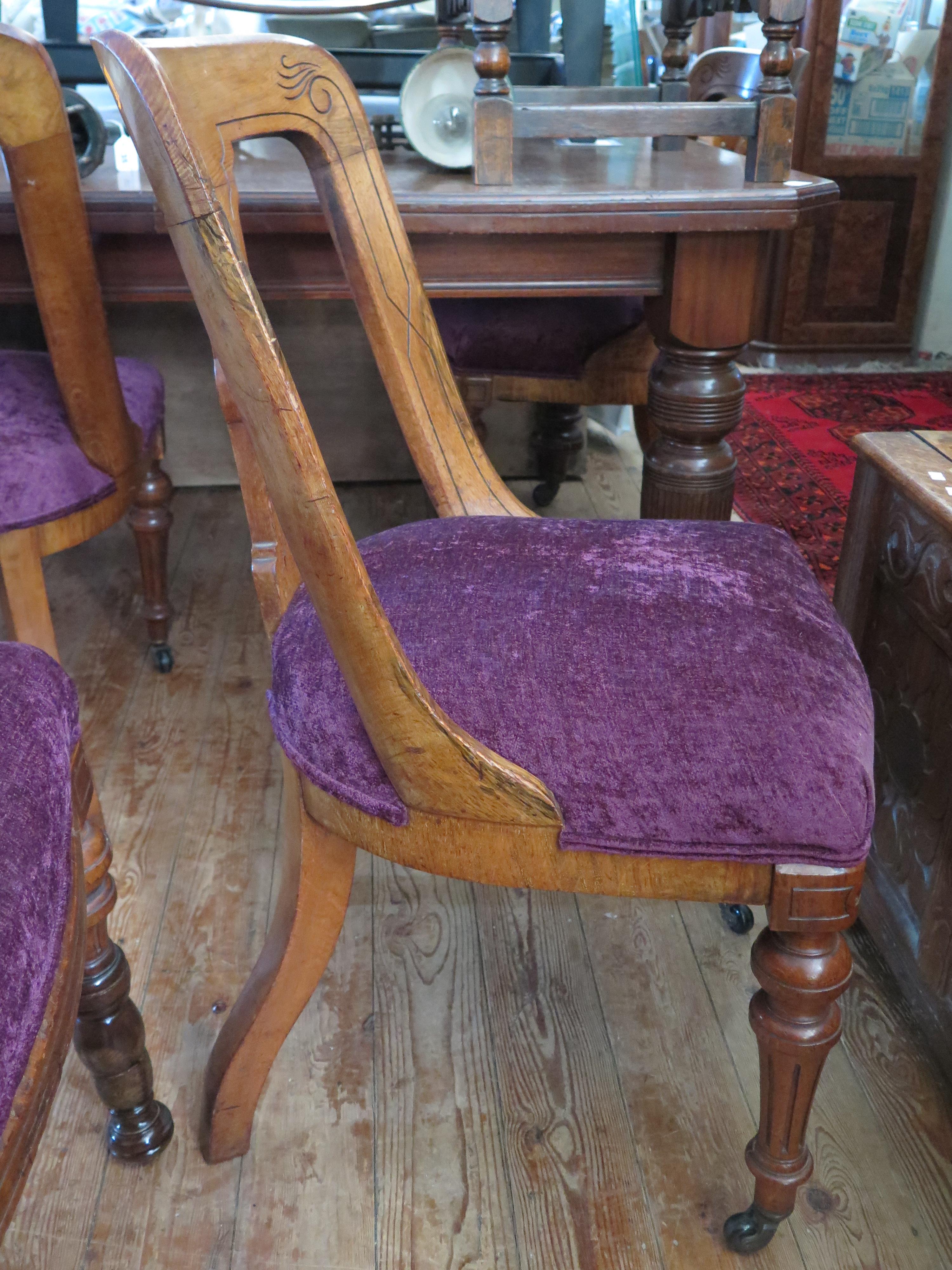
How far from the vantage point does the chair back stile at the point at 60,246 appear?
1.11m

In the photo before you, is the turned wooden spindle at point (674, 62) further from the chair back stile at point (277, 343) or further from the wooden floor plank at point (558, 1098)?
the wooden floor plank at point (558, 1098)

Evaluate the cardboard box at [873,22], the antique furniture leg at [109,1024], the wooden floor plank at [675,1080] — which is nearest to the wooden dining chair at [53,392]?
the antique furniture leg at [109,1024]

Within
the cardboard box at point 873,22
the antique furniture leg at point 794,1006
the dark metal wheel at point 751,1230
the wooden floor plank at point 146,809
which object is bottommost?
the wooden floor plank at point 146,809

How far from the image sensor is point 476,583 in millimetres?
812

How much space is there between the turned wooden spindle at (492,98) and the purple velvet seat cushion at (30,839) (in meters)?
0.83

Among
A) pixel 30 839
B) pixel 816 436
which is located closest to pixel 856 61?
pixel 816 436

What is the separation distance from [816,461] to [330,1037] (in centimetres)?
216

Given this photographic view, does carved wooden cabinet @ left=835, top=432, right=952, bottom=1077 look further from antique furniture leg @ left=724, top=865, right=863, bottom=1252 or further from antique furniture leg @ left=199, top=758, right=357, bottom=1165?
antique furniture leg @ left=199, top=758, right=357, bottom=1165

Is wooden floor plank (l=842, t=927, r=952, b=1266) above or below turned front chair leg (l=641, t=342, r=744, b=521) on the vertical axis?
below

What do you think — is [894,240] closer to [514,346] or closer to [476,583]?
[514,346]

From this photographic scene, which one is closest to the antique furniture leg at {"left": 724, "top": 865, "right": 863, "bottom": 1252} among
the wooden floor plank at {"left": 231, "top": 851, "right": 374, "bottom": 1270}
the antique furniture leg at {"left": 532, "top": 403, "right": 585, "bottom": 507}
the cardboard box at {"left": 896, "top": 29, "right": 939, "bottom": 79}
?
the wooden floor plank at {"left": 231, "top": 851, "right": 374, "bottom": 1270}

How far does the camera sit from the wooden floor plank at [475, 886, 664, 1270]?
907 mm

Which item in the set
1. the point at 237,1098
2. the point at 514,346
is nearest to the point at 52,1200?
the point at 237,1098

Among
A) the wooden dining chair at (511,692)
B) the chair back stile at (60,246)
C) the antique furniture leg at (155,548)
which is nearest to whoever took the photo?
the wooden dining chair at (511,692)
